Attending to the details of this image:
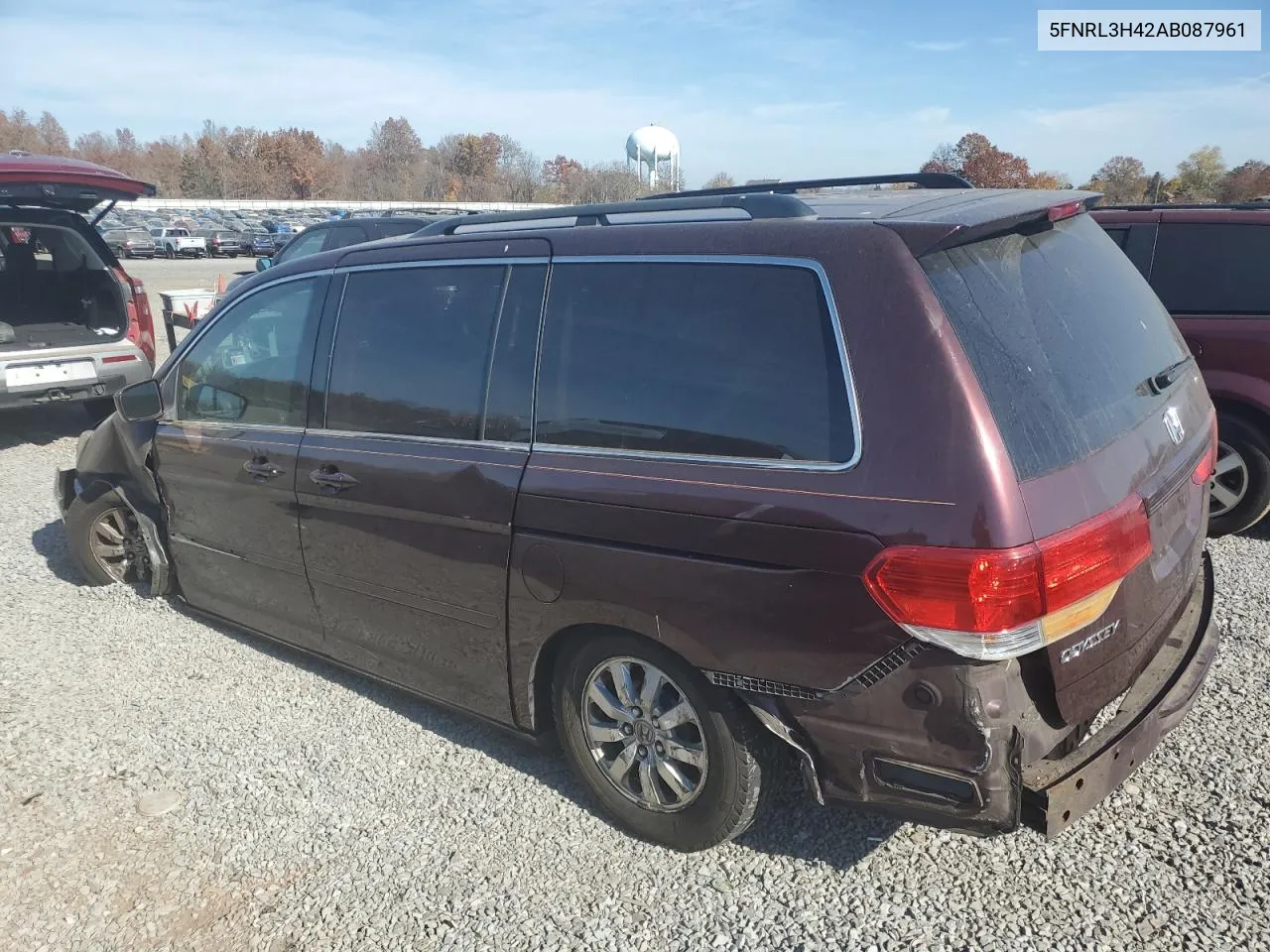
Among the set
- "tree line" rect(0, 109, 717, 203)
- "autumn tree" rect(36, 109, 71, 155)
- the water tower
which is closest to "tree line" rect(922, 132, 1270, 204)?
the water tower

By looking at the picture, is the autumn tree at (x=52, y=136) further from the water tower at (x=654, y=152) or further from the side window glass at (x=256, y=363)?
the side window glass at (x=256, y=363)

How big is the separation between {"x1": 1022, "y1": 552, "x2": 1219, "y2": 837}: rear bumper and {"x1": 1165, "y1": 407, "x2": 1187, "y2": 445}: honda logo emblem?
0.57 m

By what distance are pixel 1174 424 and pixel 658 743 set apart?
5.95ft

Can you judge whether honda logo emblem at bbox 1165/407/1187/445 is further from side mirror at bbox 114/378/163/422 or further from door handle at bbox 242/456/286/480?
side mirror at bbox 114/378/163/422

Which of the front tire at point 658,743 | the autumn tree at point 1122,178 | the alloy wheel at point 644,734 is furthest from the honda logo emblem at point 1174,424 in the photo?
the autumn tree at point 1122,178

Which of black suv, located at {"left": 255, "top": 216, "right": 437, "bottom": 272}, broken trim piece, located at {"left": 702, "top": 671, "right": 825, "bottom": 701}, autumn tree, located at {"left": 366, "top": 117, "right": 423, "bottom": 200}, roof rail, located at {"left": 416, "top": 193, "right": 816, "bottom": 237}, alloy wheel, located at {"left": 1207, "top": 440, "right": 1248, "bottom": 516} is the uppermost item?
autumn tree, located at {"left": 366, "top": 117, "right": 423, "bottom": 200}

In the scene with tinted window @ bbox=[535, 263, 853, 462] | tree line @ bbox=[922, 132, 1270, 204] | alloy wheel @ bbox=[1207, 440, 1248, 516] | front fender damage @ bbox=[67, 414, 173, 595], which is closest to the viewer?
tinted window @ bbox=[535, 263, 853, 462]

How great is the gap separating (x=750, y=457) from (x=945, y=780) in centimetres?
92

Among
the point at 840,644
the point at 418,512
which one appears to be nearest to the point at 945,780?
the point at 840,644

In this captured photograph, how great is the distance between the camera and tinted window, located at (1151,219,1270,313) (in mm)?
5160

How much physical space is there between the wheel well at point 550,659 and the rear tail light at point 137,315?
696cm

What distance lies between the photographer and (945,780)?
222 cm

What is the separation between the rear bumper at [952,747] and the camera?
7.04ft

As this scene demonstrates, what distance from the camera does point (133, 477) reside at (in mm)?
4684
